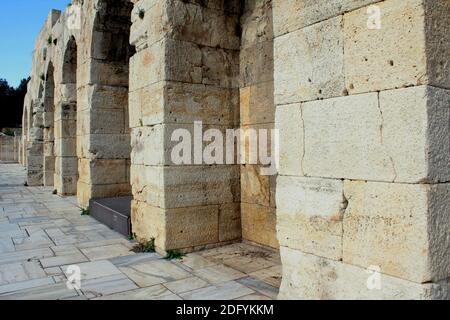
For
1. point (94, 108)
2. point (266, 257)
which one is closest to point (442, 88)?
point (266, 257)

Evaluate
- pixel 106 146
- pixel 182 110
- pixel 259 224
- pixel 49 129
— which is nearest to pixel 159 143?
pixel 182 110

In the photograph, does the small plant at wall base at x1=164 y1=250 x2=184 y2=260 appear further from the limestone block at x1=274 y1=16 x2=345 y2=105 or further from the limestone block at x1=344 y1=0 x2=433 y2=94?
the limestone block at x1=344 y1=0 x2=433 y2=94

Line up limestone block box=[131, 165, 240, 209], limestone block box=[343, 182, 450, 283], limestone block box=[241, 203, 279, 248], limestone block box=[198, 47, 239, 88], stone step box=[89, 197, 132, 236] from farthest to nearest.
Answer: stone step box=[89, 197, 132, 236]
limestone block box=[198, 47, 239, 88]
limestone block box=[241, 203, 279, 248]
limestone block box=[131, 165, 240, 209]
limestone block box=[343, 182, 450, 283]

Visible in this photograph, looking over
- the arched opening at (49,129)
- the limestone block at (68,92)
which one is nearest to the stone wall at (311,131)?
the limestone block at (68,92)

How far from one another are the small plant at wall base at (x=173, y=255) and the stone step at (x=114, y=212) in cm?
115

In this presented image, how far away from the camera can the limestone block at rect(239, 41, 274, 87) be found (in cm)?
425

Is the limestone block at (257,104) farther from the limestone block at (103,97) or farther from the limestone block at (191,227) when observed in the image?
the limestone block at (103,97)

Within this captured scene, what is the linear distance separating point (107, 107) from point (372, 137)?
553 centimetres

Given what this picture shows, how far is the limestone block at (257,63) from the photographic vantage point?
4.25m

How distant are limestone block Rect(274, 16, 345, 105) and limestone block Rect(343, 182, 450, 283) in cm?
70

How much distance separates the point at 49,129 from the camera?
36.5ft

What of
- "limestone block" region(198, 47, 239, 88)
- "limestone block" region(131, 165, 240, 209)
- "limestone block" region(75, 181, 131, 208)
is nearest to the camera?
"limestone block" region(131, 165, 240, 209)

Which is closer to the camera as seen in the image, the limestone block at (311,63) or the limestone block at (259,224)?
the limestone block at (311,63)

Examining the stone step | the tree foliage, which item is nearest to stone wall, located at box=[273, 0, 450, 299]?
the stone step
